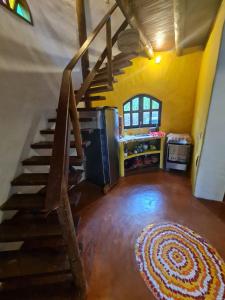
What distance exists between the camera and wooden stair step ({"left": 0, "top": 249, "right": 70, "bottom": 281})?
4.05ft

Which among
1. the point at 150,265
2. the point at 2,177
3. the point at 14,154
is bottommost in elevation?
the point at 150,265

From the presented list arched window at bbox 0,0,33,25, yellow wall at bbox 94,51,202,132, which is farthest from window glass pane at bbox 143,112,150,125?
arched window at bbox 0,0,33,25

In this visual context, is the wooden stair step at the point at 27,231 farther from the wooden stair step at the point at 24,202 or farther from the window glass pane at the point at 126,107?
the window glass pane at the point at 126,107

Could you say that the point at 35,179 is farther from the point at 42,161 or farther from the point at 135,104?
the point at 135,104

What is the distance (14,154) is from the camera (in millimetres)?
1737

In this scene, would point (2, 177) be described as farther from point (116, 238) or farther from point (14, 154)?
point (116, 238)

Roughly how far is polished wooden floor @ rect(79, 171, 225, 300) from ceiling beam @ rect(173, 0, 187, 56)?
2530 millimetres

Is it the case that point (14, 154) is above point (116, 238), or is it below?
above

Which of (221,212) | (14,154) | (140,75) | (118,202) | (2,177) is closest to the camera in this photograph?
(2,177)

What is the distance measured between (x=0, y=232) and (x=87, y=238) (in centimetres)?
96

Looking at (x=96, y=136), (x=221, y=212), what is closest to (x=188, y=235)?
(x=221, y=212)

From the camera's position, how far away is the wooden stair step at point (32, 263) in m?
1.23

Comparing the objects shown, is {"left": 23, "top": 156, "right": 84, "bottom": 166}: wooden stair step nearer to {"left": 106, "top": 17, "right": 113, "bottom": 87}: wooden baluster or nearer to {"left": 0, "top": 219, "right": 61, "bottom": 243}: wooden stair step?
{"left": 0, "top": 219, "right": 61, "bottom": 243}: wooden stair step

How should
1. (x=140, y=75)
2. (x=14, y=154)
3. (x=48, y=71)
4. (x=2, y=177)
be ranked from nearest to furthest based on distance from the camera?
1. (x=2, y=177)
2. (x=14, y=154)
3. (x=48, y=71)
4. (x=140, y=75)
